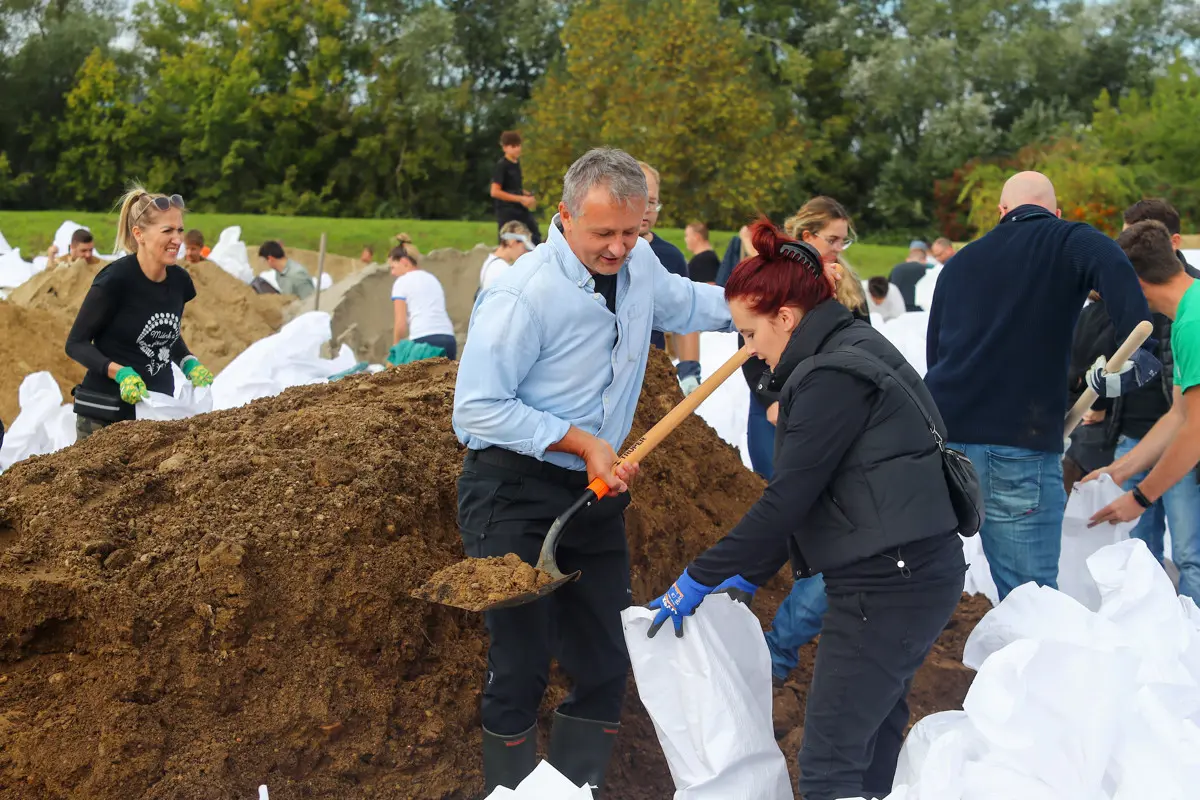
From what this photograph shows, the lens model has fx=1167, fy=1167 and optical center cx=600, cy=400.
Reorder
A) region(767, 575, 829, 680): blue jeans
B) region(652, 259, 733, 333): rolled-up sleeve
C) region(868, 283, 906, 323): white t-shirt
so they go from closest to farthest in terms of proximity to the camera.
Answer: region(652, 259, 733, 333): rolled-up sleeve < region(767, 575, 829, 680): blue jeans < region(868, 283, 906, 323): white t-shirt

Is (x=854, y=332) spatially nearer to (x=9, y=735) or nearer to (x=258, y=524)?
(x=258, y=524)

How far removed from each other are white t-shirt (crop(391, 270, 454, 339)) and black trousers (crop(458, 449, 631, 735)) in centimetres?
544

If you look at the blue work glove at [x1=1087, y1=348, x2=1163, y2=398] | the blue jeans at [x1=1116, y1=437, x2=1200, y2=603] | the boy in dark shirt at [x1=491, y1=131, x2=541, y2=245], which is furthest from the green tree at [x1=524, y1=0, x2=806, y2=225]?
the blue work glove at [x1=1087, y1=348, x2=1163, y2=398]

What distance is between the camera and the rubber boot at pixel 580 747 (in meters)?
3.00

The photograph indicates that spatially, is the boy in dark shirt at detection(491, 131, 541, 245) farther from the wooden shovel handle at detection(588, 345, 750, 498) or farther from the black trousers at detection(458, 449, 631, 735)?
the black trousers at detection(458, 449, 631, 735)

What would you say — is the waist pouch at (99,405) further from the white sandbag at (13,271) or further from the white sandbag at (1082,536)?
the white sandbag at (13,271)

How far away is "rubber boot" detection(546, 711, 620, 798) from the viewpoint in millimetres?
2998

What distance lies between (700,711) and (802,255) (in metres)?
1.10

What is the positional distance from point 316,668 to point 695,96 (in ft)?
81.3

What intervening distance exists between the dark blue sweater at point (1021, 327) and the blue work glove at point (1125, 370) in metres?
0.13

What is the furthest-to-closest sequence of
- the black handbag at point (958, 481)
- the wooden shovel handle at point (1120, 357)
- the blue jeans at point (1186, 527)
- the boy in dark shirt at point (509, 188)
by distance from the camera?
the boy in dark shirt at point (509, 188)
the blue jeans at point (1186, 527)
the wooden shovel handle at point (1120, 357)
the black handbag at point (958, 481)

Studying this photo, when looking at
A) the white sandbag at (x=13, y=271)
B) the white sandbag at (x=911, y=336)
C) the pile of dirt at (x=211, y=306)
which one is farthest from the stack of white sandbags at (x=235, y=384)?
the white sandbag at (x=13, y=271)

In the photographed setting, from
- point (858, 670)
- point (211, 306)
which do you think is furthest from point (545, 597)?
point (211, 306)

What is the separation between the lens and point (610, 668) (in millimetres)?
2973
